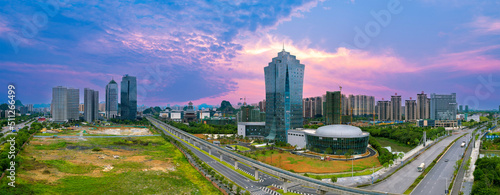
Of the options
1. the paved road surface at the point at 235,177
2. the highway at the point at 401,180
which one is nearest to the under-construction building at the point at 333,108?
the highway at the point at 401,180

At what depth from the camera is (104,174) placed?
60000mm

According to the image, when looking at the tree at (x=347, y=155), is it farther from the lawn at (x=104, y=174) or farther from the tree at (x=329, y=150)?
the lawn at (x=104, y=174)

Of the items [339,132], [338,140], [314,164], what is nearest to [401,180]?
[314,164]

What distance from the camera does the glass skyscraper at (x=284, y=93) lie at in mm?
115625

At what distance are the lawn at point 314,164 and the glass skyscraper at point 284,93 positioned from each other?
31134 mm

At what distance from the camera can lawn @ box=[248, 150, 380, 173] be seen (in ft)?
225

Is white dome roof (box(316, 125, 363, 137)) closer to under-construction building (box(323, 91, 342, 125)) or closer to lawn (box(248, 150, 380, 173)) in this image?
lawn (box(248, 150, 380, 173))

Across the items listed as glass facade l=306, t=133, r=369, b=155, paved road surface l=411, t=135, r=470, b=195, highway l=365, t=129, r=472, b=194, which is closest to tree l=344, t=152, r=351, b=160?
glass facade l=306, t=133, r=369, b=155

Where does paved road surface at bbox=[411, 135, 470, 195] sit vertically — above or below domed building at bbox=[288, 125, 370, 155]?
below

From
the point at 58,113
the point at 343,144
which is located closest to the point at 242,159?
the point at 343,144

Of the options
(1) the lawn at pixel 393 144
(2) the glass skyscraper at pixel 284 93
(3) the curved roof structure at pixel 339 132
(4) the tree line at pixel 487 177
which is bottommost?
(1) the lawn at pixel 393 144

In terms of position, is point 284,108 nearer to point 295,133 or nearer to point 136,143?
point 295,133

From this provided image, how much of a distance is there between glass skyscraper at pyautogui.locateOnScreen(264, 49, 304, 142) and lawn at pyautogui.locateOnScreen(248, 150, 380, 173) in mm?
31134

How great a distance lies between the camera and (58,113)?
199 meters
